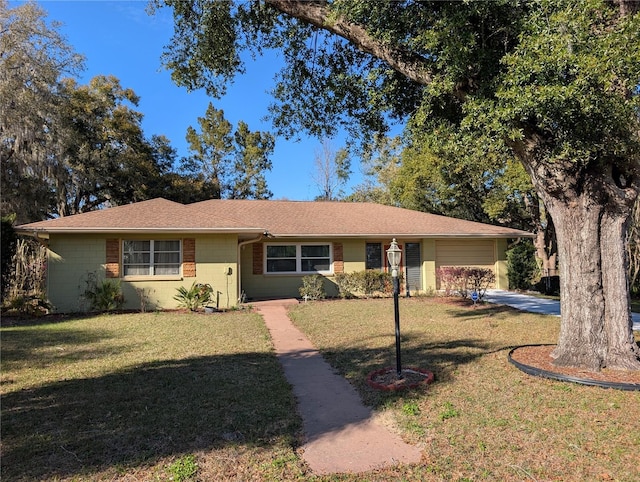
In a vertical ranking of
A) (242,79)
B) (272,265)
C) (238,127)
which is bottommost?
(272,265)

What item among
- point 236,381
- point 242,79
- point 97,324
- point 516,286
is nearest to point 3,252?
point 97,324

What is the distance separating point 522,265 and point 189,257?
13680 mm

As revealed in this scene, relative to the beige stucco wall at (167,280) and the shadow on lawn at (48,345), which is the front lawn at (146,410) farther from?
the beige stucco wall at (167,280)

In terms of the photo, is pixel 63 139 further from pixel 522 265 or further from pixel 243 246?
pixel 522 265

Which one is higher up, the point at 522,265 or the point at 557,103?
the point at 557,103

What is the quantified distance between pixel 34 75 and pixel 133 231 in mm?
12889

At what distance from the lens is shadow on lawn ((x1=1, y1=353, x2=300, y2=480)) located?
3537 mm

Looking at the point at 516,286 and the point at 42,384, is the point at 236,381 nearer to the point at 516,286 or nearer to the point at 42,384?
the point at 42,384

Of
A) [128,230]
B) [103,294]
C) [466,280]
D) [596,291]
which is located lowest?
[103,294]

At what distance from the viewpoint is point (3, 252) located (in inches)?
526

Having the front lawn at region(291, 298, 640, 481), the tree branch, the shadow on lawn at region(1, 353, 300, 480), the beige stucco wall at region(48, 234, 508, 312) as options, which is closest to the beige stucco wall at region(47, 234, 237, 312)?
the beige stucco wall at region(48, 234, 508, 312)

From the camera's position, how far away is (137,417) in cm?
436

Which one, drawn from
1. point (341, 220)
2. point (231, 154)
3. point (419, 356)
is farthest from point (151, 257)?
point (231, 154)

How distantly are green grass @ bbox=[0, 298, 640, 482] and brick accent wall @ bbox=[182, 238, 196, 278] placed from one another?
4.71 metres
